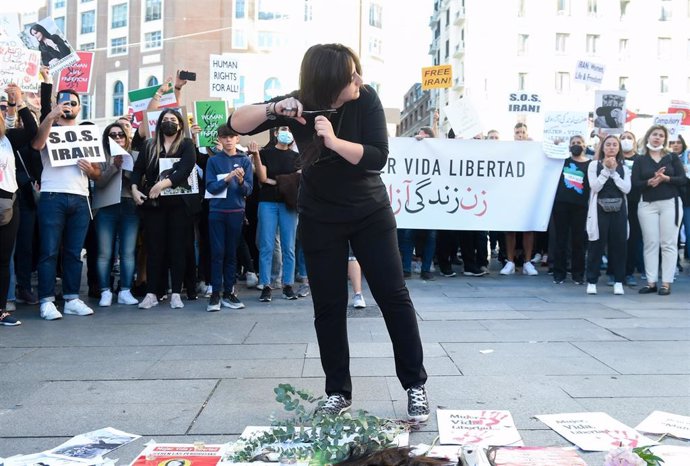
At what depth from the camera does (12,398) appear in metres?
3.79

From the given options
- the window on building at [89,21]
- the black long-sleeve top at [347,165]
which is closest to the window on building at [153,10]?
the window on building at [89,21]

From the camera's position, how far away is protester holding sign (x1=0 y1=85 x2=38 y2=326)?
593 centimetres

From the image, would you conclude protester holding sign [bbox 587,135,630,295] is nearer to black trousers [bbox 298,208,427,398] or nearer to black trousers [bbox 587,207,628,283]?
black trousers [bbox 587,207,628,283]

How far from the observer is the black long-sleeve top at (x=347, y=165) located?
3.31 meters

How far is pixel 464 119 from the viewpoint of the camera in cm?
1015

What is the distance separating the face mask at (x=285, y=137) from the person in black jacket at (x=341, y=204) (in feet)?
14.0

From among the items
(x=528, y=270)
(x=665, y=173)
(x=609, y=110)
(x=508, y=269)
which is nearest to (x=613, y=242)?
(x=665, y=173)

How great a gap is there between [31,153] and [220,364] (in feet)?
11.5

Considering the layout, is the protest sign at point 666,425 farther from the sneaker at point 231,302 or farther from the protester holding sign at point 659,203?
the protester holding sign at point 659,203

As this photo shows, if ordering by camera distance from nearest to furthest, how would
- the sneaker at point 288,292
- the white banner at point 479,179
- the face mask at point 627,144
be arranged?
the sneaker at point 288,292 → the face mask at point 627,144 → the white banner at point 479,179

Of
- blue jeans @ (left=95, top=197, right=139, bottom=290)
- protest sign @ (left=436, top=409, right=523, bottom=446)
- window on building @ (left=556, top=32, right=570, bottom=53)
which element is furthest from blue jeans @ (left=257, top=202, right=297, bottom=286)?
window on building @ (left=556, top=32, right=570, bottom=53)

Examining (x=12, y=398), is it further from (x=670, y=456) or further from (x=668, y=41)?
(x=668, y=41)

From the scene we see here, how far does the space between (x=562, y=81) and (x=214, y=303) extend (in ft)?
181

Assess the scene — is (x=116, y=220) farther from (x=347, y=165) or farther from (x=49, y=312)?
(x=347, y=165)
